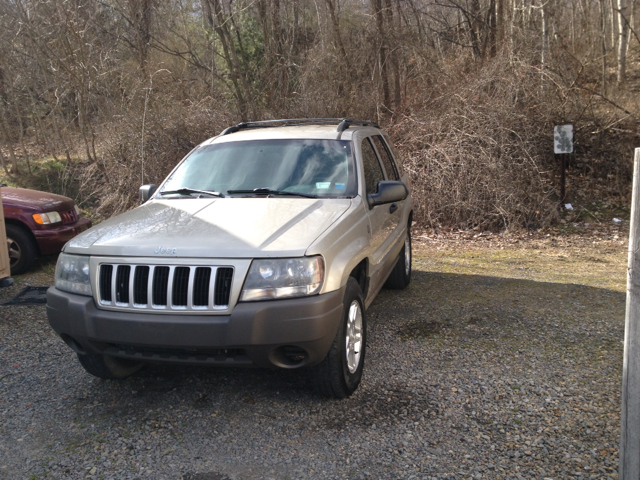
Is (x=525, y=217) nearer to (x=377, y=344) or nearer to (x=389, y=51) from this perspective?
(x=389, y=51)

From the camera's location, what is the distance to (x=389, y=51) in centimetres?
1331

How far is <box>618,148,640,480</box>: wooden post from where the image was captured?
2.21 meters

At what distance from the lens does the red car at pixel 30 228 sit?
297 inches

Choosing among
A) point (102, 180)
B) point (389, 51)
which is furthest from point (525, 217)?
point (102, 180)

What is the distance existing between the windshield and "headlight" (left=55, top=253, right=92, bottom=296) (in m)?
1.25

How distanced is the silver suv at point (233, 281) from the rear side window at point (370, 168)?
271 millimetres

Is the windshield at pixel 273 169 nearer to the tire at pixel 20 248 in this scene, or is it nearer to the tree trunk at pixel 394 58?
the tire at pixel 20 248

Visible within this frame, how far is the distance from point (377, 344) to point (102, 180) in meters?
10.3

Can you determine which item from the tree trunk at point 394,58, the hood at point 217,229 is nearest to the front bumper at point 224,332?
the hood at point 217,229

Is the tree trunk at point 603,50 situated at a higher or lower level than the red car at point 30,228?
higher

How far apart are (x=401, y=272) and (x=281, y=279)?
3271mm

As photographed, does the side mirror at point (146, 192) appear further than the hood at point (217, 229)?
Yes

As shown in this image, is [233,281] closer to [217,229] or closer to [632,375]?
[217,229]

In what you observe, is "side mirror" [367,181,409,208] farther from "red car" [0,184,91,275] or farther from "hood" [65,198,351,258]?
"red car" [0,184,91,275]
